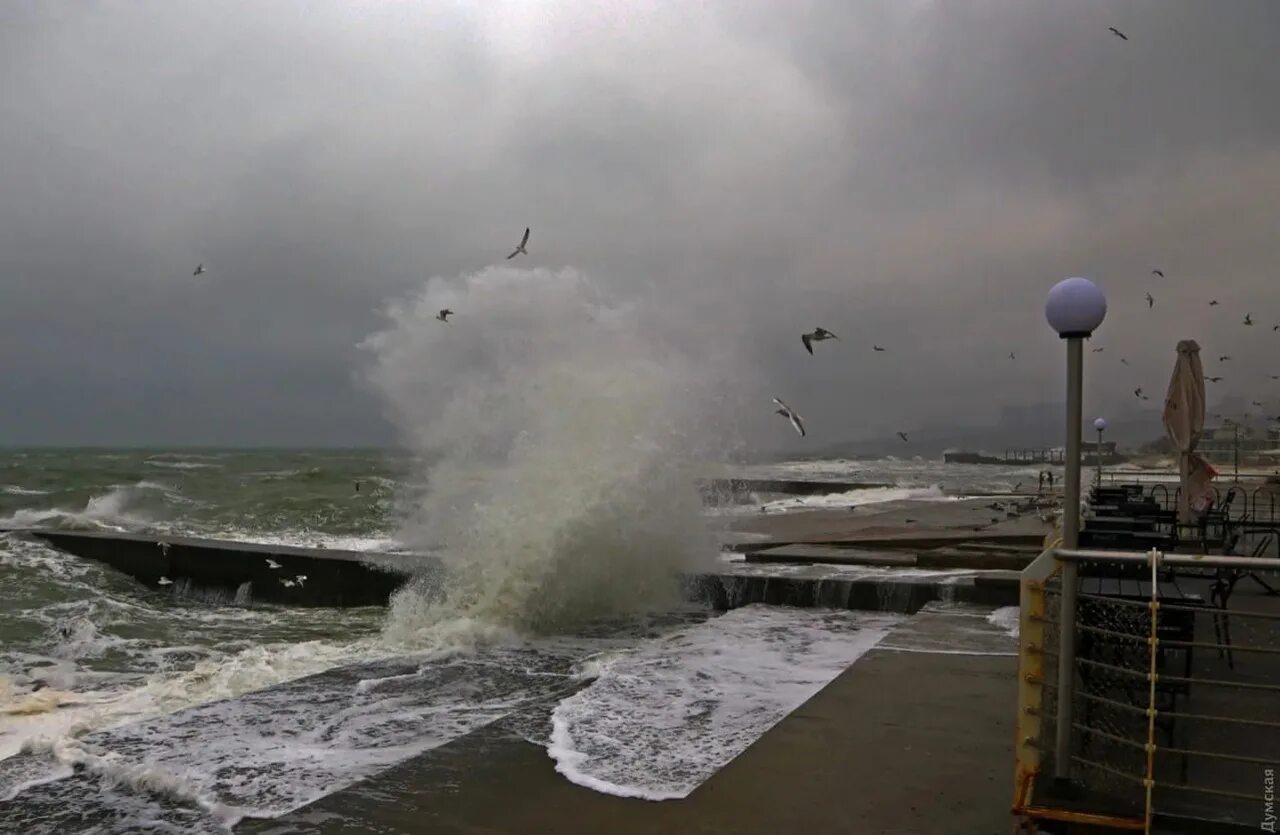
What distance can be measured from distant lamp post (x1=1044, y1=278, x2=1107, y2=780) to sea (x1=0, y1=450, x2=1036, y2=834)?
67.5 inches

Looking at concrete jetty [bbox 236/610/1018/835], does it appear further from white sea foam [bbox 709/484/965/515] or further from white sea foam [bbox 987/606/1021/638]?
white sea foam [bbox 709/484/965/515]

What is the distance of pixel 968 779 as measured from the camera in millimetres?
3982

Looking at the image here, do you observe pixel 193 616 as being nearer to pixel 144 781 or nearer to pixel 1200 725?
pixel 144 781

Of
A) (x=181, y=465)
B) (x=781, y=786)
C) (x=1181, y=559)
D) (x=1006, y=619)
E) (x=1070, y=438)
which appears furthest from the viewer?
(x=181, y=465)

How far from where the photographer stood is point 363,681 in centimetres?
646

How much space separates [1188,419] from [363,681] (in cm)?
846

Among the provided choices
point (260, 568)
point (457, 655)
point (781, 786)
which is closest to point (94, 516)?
point (260, 568)

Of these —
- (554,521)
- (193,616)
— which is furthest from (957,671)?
(193,616)

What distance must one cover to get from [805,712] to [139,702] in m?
4.82

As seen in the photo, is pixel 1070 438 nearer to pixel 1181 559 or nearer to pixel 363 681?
pixel 1181 559

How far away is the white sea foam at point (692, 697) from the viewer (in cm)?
443

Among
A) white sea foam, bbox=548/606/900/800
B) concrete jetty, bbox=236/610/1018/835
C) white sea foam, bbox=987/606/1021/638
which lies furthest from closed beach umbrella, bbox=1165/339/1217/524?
concrete jetty, bbox=236/610/1018/835

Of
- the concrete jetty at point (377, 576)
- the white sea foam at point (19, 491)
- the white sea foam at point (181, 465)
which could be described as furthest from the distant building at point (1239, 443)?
the white sea foam at point (181, 465)

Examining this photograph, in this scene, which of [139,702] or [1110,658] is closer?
[1110,658]
